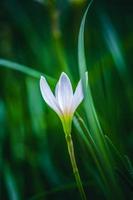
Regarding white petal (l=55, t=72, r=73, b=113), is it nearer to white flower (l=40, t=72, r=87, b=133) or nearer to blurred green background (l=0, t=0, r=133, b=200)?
white flower (l=40, t=72, r=87, b=133)

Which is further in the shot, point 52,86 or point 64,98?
point 52,86

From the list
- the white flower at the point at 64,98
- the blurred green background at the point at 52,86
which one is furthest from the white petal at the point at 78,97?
the blurred green background at the point at 52,86

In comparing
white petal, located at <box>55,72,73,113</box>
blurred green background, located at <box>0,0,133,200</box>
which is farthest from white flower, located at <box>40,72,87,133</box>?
blurred green background, located at <box>0,0,133,200</box>

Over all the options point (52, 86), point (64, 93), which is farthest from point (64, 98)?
point (52, 86)

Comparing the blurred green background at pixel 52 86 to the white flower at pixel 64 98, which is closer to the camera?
the white flower at pixel 64 98

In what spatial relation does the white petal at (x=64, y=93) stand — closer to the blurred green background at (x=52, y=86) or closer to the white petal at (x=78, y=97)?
the white petal at (x=78, y=97)

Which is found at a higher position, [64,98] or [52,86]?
[52,86]

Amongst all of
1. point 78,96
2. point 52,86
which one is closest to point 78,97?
point 78,96

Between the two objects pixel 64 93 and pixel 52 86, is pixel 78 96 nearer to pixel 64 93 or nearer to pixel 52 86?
pixel 64 93
